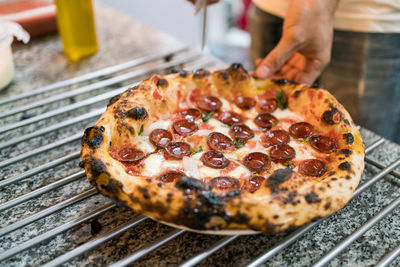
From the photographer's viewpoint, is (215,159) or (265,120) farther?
(265,120)

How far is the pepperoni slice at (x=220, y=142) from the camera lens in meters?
1.30

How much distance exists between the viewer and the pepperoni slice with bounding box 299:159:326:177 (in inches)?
46.5

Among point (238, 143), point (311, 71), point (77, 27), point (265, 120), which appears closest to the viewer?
point (238, 143)

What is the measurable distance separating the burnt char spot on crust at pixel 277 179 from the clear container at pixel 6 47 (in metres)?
1.42

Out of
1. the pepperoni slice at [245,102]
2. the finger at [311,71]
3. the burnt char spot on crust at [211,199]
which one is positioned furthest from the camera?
the finger at [311,71]

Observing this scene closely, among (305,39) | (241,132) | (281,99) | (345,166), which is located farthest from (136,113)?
(305,39)

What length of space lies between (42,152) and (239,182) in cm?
78

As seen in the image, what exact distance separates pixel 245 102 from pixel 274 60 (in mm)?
244

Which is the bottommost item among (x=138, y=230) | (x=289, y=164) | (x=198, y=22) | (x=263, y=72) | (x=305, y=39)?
(x=198, y=22)

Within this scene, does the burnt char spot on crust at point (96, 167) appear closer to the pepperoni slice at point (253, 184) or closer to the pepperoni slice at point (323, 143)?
the pepperoni slice at point (253, 184)

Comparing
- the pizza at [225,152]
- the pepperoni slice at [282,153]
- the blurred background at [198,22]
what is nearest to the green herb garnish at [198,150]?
the pizza at [225,152]

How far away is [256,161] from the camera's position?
125cm

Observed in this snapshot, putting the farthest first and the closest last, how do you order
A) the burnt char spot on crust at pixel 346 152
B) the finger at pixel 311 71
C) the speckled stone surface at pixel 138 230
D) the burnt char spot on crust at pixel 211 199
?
1. the finger at pixel 311 71
2. the burnt char spot on crust at pixel 346 152
3. the speckled stone surface at pixel 138 230
4. the burnt char spot on crust at pixel 211 199

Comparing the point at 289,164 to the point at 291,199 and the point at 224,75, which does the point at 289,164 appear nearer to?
the point at 291,199
